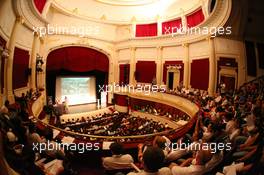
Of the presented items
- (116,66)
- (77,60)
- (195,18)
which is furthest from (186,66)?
(77,60)

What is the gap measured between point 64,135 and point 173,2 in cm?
108

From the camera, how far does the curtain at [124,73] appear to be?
4.33ft

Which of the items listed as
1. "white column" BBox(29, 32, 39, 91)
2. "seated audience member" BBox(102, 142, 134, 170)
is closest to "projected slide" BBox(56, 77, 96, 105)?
"white column" BBox(29, 32, 39, 91)

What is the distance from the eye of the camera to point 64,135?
93 centimetres

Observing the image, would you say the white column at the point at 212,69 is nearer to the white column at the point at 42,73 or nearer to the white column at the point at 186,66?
the white column at the point at 186,66

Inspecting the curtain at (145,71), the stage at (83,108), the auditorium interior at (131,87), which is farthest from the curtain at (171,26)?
the stage at (83,108)

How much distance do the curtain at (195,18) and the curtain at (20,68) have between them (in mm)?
945

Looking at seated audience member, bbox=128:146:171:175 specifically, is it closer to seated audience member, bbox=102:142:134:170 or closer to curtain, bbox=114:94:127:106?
seated audience member, bbox=102:142:134:170

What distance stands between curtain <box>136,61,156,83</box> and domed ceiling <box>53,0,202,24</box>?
13.2 inches

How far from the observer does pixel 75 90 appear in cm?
115

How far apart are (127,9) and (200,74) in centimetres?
82

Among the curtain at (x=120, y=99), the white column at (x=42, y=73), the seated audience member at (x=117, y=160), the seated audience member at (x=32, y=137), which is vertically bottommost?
the seated audience member at (x=117, y=160)

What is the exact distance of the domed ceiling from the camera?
1.25 m

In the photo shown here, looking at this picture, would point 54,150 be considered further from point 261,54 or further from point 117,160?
point 261,54
